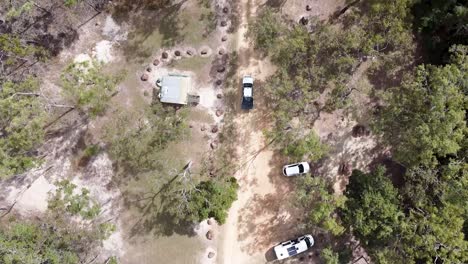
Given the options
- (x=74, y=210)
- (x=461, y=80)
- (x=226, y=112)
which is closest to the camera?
(x=461, y=80)

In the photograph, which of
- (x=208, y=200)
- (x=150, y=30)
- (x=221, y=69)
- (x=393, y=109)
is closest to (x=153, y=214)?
(x=208, y=200)

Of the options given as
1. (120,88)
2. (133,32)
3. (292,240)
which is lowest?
(292,240)

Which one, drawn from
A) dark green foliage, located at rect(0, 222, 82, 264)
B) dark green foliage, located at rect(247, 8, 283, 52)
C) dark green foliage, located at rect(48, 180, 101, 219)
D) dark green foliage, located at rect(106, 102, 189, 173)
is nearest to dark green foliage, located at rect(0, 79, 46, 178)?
dark green foliage, located at rect(48, 180, 101, 219)

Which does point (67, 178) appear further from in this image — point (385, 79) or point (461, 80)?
point (461, 80)

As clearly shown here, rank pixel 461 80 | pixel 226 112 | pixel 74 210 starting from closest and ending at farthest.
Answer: pixel 461 80
pixel 74 210
pixel 226 112

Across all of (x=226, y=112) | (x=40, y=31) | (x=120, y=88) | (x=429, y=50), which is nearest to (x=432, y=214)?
(x=429, y=50)

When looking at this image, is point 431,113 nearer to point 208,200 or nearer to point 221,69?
point 221,69
